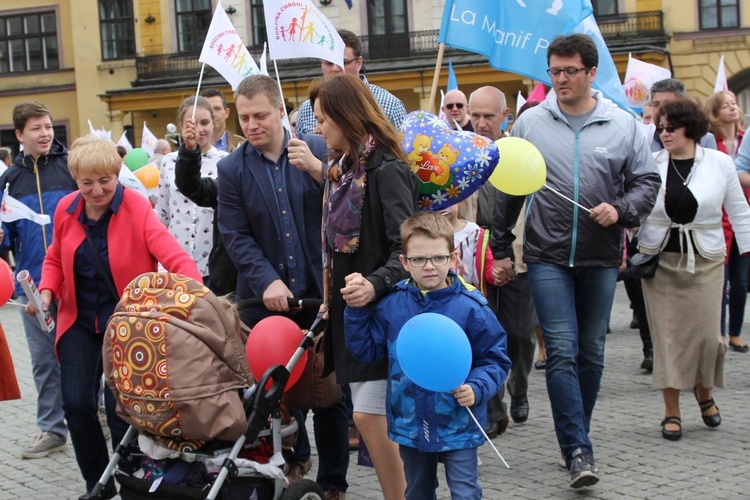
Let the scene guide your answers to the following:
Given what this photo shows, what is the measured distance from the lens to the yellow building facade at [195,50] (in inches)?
1258

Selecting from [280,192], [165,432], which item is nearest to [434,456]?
[165,432]

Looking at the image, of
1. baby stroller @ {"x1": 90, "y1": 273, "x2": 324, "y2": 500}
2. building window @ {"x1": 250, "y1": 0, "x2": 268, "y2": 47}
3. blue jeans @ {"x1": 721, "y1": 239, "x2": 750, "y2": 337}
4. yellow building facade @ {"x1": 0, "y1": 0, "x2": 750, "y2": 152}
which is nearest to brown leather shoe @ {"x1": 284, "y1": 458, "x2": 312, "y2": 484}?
baby stroller @ {"x1": 90, "y1": 273, "x2": 324, "y2": 500}

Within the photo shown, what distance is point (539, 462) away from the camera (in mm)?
6266

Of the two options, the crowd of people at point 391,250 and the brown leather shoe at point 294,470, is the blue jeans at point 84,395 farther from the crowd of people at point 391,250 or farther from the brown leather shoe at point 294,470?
the brown leather shoe at point 294,470

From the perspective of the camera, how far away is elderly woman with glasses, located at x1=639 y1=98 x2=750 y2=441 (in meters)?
6.80

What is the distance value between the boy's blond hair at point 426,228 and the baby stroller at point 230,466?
2.45ft

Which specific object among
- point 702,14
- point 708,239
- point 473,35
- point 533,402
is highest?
point 702,14

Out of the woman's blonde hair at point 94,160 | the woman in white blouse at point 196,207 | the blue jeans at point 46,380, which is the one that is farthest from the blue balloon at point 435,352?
the blue jeans at point 46,380

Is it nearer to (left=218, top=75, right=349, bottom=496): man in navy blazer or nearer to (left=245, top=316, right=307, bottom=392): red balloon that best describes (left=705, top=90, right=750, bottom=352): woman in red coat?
(left=218, top=75, right=349, bottom=496): man in navy blazer

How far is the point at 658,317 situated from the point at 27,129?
4.01 m

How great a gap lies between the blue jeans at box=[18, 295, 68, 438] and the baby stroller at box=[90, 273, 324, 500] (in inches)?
94.4

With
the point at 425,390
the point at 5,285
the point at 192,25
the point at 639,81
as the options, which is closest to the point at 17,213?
the point at 5,285

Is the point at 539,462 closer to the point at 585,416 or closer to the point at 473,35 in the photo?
the point at 585,416

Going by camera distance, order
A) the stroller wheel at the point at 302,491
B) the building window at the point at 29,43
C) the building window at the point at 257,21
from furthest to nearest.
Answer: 1. the building window at the point at 29,43
2. the building window at the point at 257,21
3. the stroller wheel at the point at 302,491
